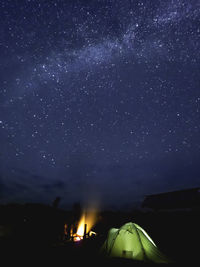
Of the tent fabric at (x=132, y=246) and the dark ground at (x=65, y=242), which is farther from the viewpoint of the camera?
the tent fabric at (x=132, y=246)

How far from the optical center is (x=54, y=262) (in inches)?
273

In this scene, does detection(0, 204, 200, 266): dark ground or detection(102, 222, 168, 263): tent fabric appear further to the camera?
detection(102, 222, 168, 263): tent fabric

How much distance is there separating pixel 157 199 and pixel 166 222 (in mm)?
4876

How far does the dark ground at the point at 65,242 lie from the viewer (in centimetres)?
733

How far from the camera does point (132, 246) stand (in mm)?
7723

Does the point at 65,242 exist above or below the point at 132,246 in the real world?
below

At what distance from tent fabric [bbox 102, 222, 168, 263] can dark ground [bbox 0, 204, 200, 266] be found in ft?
1.38

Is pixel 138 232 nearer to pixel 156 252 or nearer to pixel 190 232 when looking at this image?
pixel 156 252

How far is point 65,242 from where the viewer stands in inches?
458

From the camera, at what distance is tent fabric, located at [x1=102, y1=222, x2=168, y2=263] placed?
7.44 metres

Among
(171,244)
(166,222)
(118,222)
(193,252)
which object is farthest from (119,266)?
(118,222)

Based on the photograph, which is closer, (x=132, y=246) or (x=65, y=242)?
(x=132, y=246)

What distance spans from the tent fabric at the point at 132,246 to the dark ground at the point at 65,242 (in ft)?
1.38

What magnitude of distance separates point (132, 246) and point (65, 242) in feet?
18.9
